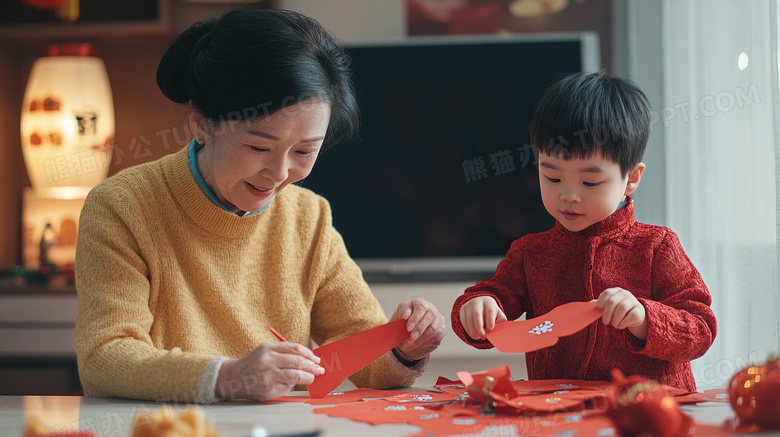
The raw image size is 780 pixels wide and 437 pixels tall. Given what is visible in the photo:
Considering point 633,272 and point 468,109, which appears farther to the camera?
point 468,109

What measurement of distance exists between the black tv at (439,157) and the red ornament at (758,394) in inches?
68.8

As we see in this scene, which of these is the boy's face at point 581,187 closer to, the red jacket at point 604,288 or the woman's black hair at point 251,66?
the red jacket at point 604,288

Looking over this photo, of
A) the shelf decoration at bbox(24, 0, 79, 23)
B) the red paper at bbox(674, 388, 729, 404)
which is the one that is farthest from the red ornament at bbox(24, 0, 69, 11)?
the red paper at bbox(674, 388, 729, 404)

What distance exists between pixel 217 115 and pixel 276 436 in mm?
517

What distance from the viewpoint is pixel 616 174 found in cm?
96

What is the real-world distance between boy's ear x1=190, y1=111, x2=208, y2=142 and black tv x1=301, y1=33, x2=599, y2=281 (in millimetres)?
1380

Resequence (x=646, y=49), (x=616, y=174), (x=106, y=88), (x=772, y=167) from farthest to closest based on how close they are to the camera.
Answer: (x=106, y=88) < (x=646, y=49) < (x=772, y=167) < (x=616, y=174)

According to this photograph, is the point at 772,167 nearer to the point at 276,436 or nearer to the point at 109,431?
the point at 276,436

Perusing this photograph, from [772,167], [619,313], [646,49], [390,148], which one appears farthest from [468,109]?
[619,313]


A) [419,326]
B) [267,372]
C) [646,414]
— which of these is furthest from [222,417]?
[646,414]

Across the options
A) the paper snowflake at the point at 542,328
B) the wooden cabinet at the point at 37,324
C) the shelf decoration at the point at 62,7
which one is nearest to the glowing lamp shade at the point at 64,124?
the shelf decoration at the point at 62,7

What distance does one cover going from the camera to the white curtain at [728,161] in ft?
4.87

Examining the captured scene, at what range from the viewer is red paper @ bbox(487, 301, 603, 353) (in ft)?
2.72

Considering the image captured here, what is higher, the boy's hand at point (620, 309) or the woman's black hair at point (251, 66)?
the woman's black hair at point (251, 66)
